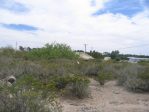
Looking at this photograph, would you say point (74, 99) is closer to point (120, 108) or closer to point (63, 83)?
point (63, 83)

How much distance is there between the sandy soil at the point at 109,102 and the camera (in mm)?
13133

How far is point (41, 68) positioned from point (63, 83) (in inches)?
207

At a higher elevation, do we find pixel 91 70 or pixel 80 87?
pixel 91 70

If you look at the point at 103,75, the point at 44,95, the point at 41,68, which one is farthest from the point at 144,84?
the point at 44,95

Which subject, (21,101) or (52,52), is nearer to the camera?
(21,101)

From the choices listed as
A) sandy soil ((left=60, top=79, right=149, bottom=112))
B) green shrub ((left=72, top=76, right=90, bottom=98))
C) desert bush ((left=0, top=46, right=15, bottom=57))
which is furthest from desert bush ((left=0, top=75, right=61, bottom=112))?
desert bush ((left=0, top=46, right=15, bottom=57))

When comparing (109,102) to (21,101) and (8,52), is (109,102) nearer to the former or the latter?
(21,101)

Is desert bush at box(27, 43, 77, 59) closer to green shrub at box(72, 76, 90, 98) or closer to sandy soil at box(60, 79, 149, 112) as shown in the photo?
sandy soil at box(60, 79, 149, 112)

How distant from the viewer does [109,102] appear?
1492 centimetres

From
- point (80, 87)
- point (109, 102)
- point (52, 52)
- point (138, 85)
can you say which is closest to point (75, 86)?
point (80, 87)

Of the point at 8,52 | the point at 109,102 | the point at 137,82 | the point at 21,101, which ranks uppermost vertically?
the point at 8,52

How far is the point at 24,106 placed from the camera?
336 inches

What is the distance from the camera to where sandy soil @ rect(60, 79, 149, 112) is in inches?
517

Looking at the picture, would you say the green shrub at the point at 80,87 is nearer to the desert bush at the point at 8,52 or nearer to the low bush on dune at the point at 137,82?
the low bush on dune at the point at 137,82
